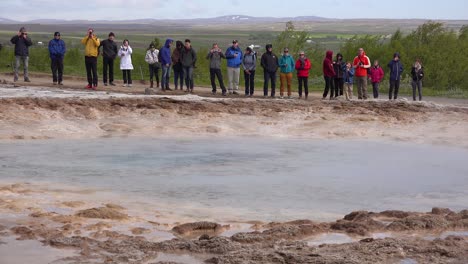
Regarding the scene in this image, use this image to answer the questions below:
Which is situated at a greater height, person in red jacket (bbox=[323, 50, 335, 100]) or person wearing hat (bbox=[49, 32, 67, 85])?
person wearing hat (bbox=[49, 32, 67, 85])

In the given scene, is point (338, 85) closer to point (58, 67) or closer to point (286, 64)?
point (286, 64)

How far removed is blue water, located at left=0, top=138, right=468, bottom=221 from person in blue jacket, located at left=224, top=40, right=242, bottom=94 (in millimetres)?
7099

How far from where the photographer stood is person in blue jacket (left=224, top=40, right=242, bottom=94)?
25250 millimetres

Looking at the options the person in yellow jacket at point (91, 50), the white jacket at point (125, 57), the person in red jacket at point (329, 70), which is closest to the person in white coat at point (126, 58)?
the white jacket at point (125, 57)

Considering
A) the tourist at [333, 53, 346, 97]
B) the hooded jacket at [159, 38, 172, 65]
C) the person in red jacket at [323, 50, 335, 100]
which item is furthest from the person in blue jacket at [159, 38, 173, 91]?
the tourist at [333, 53, 346, 97]

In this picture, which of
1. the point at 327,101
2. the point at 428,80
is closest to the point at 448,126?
the point at 327,101

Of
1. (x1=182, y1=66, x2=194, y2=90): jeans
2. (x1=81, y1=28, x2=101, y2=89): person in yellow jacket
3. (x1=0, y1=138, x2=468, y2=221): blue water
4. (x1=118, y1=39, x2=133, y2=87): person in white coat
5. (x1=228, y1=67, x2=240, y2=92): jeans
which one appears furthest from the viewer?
(x1=118, y1=39, x2=133, y2=87): person in white coat

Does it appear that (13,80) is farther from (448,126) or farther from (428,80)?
(428,80)

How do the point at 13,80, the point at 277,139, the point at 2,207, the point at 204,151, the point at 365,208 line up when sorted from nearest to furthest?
the point at 2,207, the point at 365,208, the point at 204,151, the point at 277,139, the point at 13,80

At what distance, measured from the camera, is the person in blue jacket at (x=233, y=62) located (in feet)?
82.8

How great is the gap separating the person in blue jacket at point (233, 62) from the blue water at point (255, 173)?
23.3ft

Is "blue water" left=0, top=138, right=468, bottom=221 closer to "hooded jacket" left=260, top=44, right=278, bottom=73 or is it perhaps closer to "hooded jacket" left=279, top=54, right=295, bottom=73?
"hooded jacket" left=260, top=44, right=278, bottom=73

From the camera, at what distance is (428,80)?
34.4 m

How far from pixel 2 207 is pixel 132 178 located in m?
3.01
